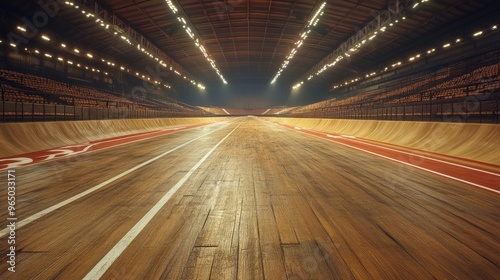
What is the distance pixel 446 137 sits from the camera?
8.80 meters

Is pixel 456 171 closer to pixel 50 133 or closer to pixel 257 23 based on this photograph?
pixel 50 133

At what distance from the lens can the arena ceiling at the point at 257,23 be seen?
21.6 meters

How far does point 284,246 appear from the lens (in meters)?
2.45

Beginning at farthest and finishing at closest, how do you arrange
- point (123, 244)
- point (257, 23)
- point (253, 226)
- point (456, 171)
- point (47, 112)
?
point (257, 23), point (47, 112), point (456, 171), point (253, 226), point (123, 244)

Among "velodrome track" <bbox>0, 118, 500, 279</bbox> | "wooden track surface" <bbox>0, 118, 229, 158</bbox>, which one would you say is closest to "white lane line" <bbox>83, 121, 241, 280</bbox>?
"velodrome track" <bbox>0, 118, 500, 279</bbox>

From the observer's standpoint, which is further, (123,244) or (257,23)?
(257,23)

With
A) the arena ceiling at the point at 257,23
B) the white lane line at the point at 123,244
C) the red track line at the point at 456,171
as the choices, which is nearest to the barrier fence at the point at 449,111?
the red track line at the point at 456,171

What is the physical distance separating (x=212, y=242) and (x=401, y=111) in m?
13.2

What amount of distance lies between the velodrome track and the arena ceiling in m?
19.3

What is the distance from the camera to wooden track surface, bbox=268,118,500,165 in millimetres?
7082

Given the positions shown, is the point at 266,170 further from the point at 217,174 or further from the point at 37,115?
the point at 37,115

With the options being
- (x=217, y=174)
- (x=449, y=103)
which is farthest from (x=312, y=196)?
(x=449, y=103)

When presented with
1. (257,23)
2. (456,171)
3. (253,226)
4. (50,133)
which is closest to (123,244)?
(253,226)

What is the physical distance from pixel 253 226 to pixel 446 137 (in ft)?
29.7
